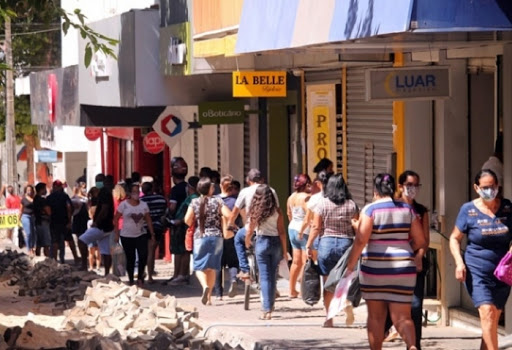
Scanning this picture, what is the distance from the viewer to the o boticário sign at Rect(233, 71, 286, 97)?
2025cm

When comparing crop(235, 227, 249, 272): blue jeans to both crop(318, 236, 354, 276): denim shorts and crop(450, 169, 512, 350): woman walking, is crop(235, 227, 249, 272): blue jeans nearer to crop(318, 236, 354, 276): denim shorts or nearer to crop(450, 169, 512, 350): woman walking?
crop(318, 236, 354, 276): denim shorts

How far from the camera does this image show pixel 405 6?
11719 millimetres

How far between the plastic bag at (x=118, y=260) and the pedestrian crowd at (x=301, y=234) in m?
0.12

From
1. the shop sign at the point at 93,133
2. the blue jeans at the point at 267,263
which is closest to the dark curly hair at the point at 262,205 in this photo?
the blue jeans at the point at 267,263

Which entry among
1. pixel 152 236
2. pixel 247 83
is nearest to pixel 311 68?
pixel 247 83

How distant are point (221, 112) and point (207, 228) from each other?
598 cm

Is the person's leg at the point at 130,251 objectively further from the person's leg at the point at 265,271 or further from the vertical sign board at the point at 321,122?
the person's leg at the point at 265,271

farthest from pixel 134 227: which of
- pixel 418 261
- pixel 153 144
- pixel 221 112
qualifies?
pixel 153 144

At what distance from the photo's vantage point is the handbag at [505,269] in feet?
37.7

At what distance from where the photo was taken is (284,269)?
1953 cm

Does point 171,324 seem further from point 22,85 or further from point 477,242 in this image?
point 22,85

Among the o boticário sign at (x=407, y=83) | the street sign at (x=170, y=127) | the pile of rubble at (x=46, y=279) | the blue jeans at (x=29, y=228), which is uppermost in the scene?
the o boticário sign at (x=407, y=83)

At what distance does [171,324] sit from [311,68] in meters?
6.67

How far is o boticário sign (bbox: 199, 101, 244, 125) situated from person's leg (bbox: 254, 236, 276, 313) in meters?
7.36
